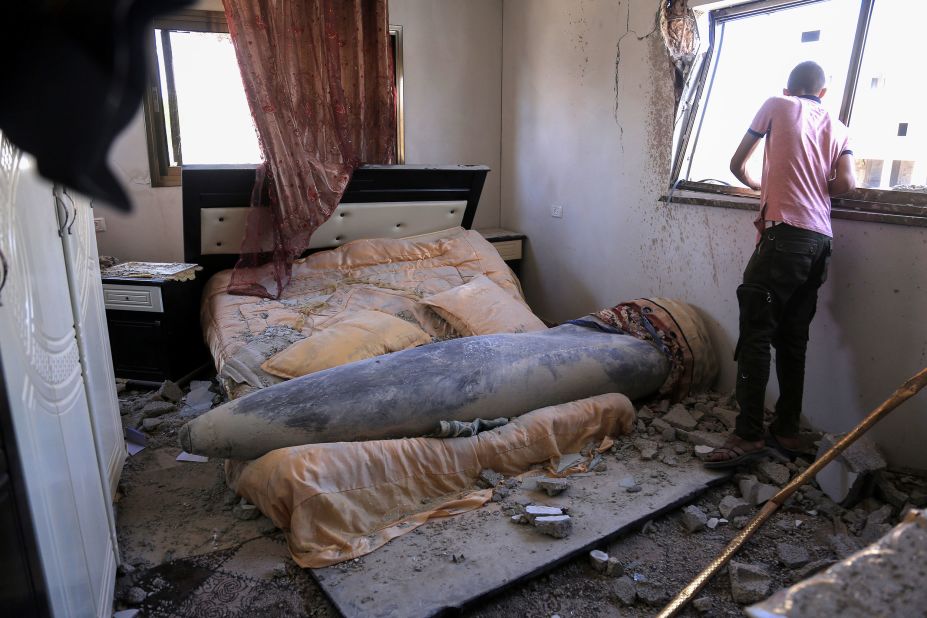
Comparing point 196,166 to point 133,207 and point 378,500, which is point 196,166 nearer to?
point 378,500

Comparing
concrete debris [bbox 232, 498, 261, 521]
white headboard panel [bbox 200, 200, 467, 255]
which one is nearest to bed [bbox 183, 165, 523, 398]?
white headboard panel [bbox 200, 200, 467, 255]

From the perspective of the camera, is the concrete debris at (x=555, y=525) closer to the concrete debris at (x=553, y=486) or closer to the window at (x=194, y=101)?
the concrete debris at (x=553, y=486)

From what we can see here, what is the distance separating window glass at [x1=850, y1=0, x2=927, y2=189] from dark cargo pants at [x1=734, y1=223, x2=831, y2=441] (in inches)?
17.4

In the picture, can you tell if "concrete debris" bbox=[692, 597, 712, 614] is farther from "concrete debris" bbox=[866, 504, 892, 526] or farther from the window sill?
the window sill

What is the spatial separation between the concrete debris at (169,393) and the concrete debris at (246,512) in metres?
1.17

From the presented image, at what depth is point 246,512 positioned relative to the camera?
2.12 metres

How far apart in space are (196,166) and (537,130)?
227 centimetres

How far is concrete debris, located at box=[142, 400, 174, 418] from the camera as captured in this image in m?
2.93

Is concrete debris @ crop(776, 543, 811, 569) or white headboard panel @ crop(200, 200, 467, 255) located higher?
white headboard panel @ crop(200, 200, 467, 255)

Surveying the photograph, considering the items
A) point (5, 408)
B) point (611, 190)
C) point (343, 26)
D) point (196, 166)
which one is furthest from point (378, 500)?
point (343, 26)

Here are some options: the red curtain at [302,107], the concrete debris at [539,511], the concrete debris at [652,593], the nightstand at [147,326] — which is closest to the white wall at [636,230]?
the red curtain at [302,107]

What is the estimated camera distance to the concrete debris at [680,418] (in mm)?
2670

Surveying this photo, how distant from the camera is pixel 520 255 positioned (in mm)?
4523

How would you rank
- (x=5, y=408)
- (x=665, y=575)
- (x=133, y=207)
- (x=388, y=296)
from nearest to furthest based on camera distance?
1. (x=133, y=207)
2. (x=5, y=408)
3. (x=665, y=575)
4. (x=388, y=296)
